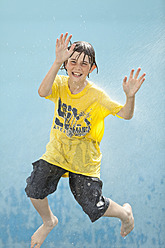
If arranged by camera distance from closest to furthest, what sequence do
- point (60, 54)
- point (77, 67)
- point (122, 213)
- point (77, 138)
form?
1. point (60, 54)
2. point (77, 67)
3. point (77, 138)
4. point (122, 213)

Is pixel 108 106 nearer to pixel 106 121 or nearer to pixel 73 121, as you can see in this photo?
pixel 73 121

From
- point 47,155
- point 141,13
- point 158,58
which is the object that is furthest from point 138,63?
point 47,155

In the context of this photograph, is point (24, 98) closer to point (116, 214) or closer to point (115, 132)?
point (115, 132)

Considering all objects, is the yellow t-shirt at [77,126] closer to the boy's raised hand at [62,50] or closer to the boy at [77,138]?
the boy at [77,138]

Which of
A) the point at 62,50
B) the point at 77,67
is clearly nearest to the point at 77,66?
the point at 77,67

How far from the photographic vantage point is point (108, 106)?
1.79 m

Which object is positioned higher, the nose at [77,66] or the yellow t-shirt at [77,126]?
the nose at [77,66]

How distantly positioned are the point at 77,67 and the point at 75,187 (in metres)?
0.60

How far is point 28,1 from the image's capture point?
3.34 meters

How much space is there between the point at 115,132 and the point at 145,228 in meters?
0.78

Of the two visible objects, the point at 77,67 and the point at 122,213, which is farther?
the point at 122,213

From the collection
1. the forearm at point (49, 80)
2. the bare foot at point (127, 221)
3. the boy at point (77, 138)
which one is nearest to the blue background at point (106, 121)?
the bare foot at point (127, 221)

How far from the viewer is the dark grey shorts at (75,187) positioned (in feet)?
6.03

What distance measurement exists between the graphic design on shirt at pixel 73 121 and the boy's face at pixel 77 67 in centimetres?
15
